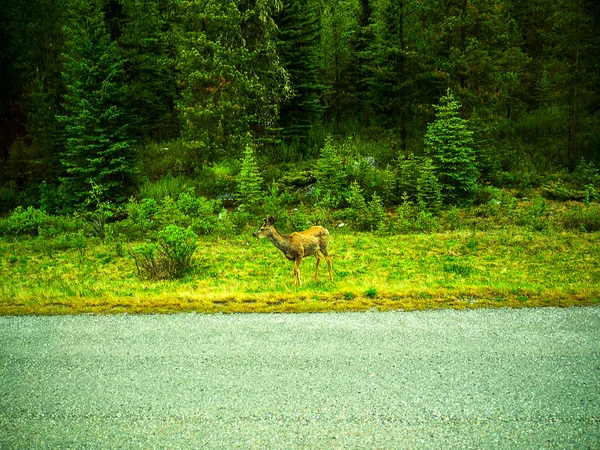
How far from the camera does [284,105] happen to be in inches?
1037

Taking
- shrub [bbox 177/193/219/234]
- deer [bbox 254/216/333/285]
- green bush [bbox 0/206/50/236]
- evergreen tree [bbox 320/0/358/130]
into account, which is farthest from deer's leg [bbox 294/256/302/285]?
evergreen tree [bbox 320/0/358/130]

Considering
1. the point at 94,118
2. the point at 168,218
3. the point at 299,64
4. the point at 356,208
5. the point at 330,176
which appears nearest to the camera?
the point at 168,218

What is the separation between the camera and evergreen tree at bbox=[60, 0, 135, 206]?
65.3 feet

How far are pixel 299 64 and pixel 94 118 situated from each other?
1239 centimetres

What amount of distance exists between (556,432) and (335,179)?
47.9 ft

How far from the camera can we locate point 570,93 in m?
22.9

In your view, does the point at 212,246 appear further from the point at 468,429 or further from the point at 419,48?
the point at 419,48

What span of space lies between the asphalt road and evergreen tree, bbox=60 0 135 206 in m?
14.0

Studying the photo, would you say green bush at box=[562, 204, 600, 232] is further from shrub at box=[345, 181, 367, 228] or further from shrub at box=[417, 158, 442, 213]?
shrub at box=[345, 181, 367, 228]

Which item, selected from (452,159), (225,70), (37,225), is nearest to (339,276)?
(452,159)

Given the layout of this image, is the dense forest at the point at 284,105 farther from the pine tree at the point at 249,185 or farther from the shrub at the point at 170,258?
the shrub at the point at 170,258

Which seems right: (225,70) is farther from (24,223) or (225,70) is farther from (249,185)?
(24,223)

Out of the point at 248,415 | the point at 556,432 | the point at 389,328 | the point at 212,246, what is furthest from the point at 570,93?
the point at 248,415

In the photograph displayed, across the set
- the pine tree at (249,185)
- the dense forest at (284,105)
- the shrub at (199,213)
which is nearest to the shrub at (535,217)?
the dense forest at (284,105)
